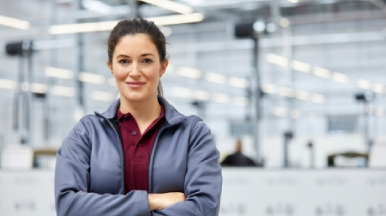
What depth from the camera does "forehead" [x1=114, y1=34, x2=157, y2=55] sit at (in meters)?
1.47

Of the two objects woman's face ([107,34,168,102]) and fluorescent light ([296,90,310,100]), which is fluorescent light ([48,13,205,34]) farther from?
fluorescent light ([296,90,310,100])

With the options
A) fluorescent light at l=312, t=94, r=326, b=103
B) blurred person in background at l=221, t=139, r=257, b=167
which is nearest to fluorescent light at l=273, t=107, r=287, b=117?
fluorescent light at l=312, t=94, r=326, b=103

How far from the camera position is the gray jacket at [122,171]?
1.42 metres

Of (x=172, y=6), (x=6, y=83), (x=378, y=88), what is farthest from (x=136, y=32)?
(x=6, y=83)

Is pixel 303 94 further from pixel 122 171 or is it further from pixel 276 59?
pixel 122 171

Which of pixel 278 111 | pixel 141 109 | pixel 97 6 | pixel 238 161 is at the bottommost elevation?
pixel 238 161

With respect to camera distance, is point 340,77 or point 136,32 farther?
point 340,77

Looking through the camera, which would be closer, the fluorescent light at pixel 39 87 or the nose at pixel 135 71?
the nose at pixel 135 71

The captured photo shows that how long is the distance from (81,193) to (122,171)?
4.4 inches

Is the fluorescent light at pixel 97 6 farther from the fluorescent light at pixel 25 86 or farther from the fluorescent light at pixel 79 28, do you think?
the fluorescent light at pixel 25 86

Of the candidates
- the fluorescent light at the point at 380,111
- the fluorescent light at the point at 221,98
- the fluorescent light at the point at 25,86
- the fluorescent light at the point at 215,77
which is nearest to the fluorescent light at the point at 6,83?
the fluorescent light at the point at 215,77

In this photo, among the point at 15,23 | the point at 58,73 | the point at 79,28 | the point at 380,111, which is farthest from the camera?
the point at 380,111

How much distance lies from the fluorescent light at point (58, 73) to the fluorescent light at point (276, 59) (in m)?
3.69

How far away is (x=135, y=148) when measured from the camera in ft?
4.82
